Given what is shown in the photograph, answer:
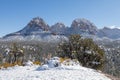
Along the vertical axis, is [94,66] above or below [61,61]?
below

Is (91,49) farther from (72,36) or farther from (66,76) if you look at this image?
(66,76)

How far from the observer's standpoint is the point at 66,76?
19.6 metres

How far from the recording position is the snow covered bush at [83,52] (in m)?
52.8

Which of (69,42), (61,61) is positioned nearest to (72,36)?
(69,42)

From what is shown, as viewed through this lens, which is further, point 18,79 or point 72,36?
point 72,36

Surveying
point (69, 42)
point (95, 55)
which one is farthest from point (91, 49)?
point (69, 42)

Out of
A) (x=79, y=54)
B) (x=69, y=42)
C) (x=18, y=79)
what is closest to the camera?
(x=18, y=79)

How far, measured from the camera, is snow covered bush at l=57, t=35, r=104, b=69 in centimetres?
5275

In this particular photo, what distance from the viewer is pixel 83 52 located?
53.2 metres

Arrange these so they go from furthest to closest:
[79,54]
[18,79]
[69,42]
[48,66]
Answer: [69,42] → [79,54] → [48,66] → [18,79]

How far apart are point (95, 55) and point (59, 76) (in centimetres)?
3471

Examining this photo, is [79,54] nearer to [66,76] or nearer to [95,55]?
[95,55]

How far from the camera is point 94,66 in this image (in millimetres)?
54500

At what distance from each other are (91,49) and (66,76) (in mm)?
34976
